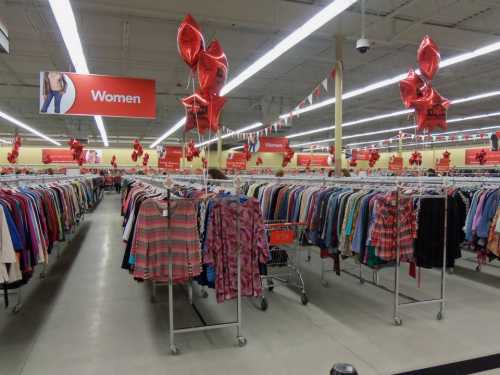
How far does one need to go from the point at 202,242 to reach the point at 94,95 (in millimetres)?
5286

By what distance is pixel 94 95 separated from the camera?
7441 millimetres

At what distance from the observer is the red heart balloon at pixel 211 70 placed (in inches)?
159

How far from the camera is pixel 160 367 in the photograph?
316 centimetres

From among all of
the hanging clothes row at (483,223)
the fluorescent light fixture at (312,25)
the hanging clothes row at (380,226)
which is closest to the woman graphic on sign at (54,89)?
the fluorescent light fixture at (312,25)

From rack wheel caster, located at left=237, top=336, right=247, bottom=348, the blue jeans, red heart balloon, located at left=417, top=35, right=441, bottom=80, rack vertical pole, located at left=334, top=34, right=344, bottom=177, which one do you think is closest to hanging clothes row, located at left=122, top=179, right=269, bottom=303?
rack wheel caster, located at left=237, top=336, right=247, bottom=348

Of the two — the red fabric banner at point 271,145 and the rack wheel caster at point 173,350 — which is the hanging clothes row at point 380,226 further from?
the red fabric banner at point 271,145

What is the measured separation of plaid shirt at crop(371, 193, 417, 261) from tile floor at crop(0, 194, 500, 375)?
2.72ft

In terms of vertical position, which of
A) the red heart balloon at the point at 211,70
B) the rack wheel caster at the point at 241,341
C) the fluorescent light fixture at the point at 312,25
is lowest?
the rack wheel caster at the point at 241,341

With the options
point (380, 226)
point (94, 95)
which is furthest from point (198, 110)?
point (94, 95)

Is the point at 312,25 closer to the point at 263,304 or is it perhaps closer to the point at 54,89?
the point at 263,304

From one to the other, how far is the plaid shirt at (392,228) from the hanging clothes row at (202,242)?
1209 mm

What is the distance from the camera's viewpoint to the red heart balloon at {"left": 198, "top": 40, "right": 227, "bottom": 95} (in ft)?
13.3

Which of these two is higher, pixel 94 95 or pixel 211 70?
pixel 94 95

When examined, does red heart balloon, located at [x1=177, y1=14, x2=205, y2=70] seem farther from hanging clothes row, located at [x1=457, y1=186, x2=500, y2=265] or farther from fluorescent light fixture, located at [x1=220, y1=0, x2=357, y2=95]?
hanging clothes row, located at [x1=457, y1=186, x2=500, y2=265]
